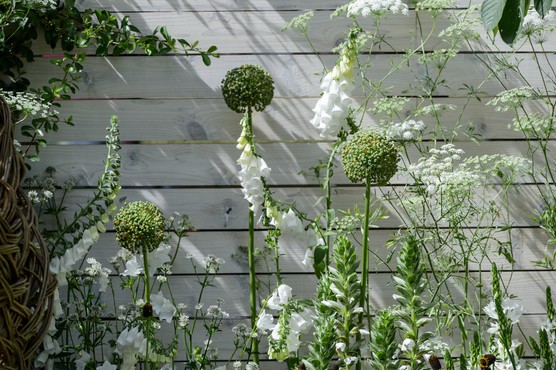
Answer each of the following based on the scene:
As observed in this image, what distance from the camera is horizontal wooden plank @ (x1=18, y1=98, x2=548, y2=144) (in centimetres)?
281

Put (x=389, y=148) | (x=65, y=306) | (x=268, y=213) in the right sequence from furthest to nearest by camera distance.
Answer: (x=65, y=306)
(x=268, y=213)
(x=389, y=148)

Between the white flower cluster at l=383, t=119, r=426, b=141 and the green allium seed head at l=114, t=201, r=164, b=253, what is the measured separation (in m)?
0.71

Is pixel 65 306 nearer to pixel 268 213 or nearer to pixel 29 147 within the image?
pixel 29 147

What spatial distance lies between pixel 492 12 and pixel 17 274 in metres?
1.08

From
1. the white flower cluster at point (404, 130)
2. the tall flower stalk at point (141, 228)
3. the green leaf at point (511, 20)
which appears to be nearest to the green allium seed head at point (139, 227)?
the tall flower stalk at point (141, 228)

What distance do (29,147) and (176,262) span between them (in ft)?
2.00

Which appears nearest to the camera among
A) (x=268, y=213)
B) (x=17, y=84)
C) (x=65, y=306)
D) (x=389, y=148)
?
(x=389, y=148)

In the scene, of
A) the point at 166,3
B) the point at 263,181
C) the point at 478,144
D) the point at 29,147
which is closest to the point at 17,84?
the point at 29,147

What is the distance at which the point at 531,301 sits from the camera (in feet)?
9.37

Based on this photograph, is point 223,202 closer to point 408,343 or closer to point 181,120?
point 181,120

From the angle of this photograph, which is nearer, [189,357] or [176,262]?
[189,357]

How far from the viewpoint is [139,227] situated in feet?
7.52

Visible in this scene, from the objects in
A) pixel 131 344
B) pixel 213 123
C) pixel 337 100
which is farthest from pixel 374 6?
pixel 131 344

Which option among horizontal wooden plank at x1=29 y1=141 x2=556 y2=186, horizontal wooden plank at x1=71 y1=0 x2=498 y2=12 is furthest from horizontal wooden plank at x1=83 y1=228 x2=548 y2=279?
horizontal wooden plank at x1=71 y1=0 x2=498 y2=12
